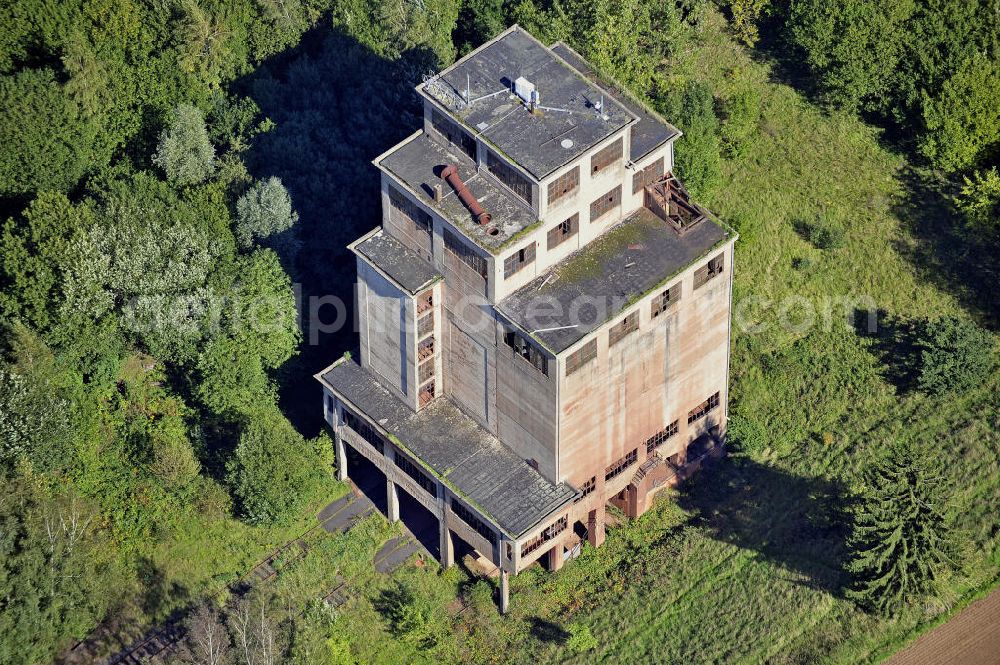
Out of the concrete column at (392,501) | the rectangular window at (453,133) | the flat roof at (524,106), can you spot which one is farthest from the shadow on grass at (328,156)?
the flat roof at (524,106)

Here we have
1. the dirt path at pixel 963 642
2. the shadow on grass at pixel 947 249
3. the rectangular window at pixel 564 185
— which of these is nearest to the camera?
the rectangular window at pixel 564 185

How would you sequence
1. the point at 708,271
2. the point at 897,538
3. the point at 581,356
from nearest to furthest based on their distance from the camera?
the point at 581,356
the point at 897,538
the point at 708,271

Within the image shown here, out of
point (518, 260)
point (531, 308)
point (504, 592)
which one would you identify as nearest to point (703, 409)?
point (531, 308)

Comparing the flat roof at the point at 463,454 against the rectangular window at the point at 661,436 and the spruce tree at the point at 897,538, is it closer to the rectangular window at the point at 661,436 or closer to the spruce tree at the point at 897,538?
the rectangular window at the point at 661,436

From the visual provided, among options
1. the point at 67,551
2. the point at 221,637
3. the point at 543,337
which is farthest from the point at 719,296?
the point at 67,551

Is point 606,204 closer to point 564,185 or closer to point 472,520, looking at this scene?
point 564,185

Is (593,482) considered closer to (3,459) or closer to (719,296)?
(719,296)
